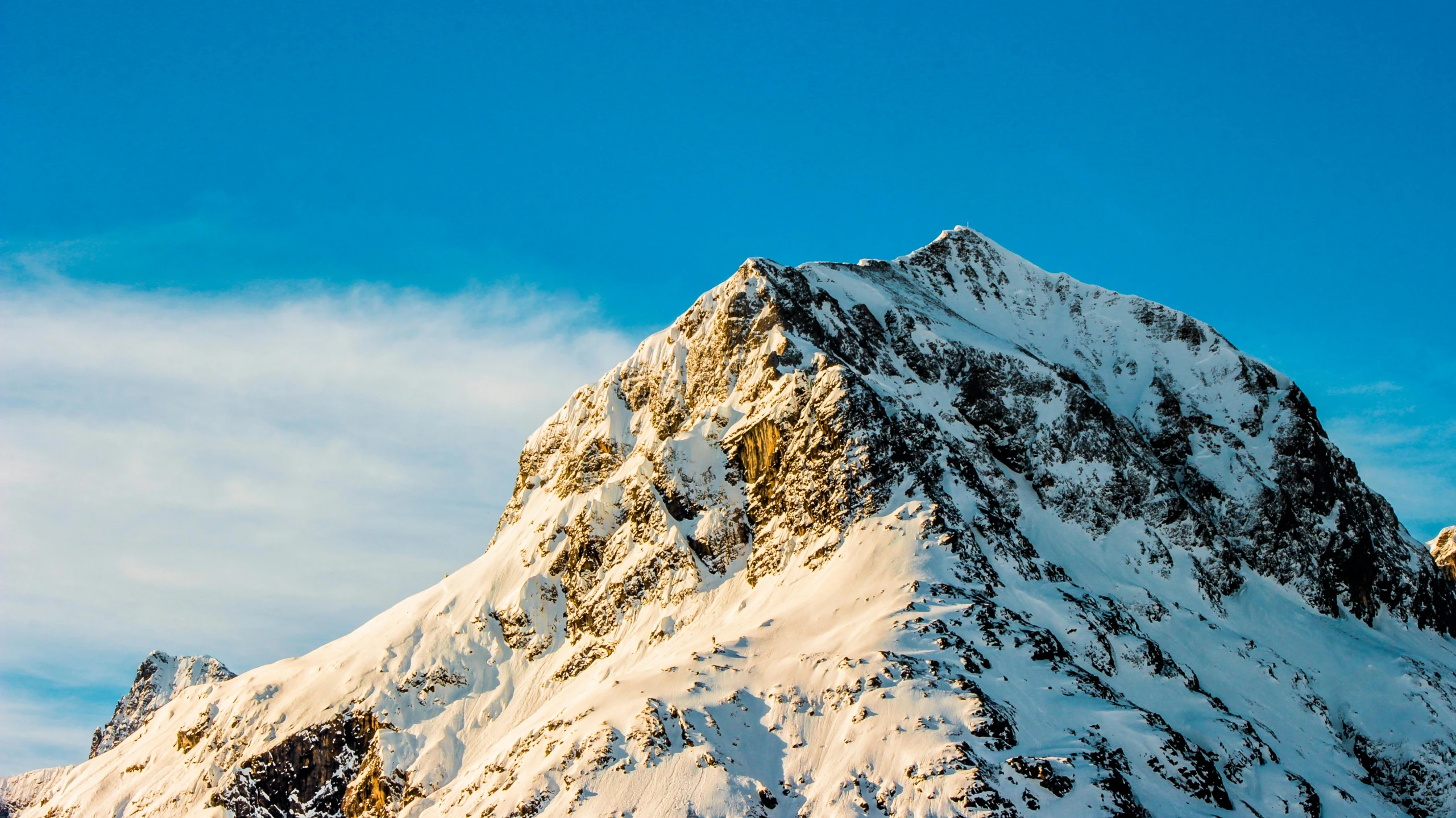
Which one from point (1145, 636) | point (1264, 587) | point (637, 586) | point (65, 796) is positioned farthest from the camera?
point (65, 796)

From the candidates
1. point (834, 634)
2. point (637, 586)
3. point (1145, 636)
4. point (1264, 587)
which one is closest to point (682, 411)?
point (637, 586)

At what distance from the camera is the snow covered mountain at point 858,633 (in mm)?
121312

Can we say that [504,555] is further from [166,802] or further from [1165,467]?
[1165,467]

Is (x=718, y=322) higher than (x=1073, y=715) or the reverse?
higher

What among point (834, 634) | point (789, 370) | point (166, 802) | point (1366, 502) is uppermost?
point (789, 370)

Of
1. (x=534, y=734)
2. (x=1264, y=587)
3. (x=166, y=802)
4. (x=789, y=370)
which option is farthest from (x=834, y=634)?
(x=166, y=802)

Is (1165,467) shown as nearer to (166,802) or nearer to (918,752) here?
(918,752)

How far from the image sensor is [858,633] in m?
134

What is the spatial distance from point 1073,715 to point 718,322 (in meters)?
87.6

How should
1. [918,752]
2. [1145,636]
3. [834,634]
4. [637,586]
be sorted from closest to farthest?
[918,752], [834,634], [1145,636], [637,586]

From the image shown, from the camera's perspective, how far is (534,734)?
141 metres

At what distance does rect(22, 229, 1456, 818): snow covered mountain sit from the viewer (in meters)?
121

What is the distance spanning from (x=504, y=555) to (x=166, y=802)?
57418 millimetres

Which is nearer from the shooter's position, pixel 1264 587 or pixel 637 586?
pixel 637 586
